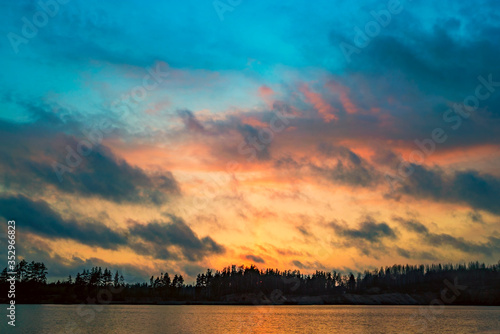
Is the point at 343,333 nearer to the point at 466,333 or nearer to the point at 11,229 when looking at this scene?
the point at 466,333

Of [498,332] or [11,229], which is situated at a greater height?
[11,229]

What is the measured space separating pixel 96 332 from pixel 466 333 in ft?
287

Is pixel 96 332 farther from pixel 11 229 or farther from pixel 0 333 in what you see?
pixel 11 229

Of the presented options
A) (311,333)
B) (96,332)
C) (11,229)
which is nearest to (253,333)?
(311,333)

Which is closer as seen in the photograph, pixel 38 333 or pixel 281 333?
pixel 38 333

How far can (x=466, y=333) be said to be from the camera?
103375 millimetres

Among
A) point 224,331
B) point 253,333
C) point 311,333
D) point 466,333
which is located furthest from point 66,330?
point 466,333

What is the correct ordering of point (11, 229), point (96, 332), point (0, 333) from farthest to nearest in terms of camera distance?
point (96, 332)
point (0, 333)
point (11, 229)

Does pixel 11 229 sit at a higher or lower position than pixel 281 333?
higher

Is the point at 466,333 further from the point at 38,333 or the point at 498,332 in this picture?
the point at 38,333

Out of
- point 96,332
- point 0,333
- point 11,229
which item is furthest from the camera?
point 96,332

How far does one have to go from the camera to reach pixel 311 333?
104 meters

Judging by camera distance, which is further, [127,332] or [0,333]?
[127,332]

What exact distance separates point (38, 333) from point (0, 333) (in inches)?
295
